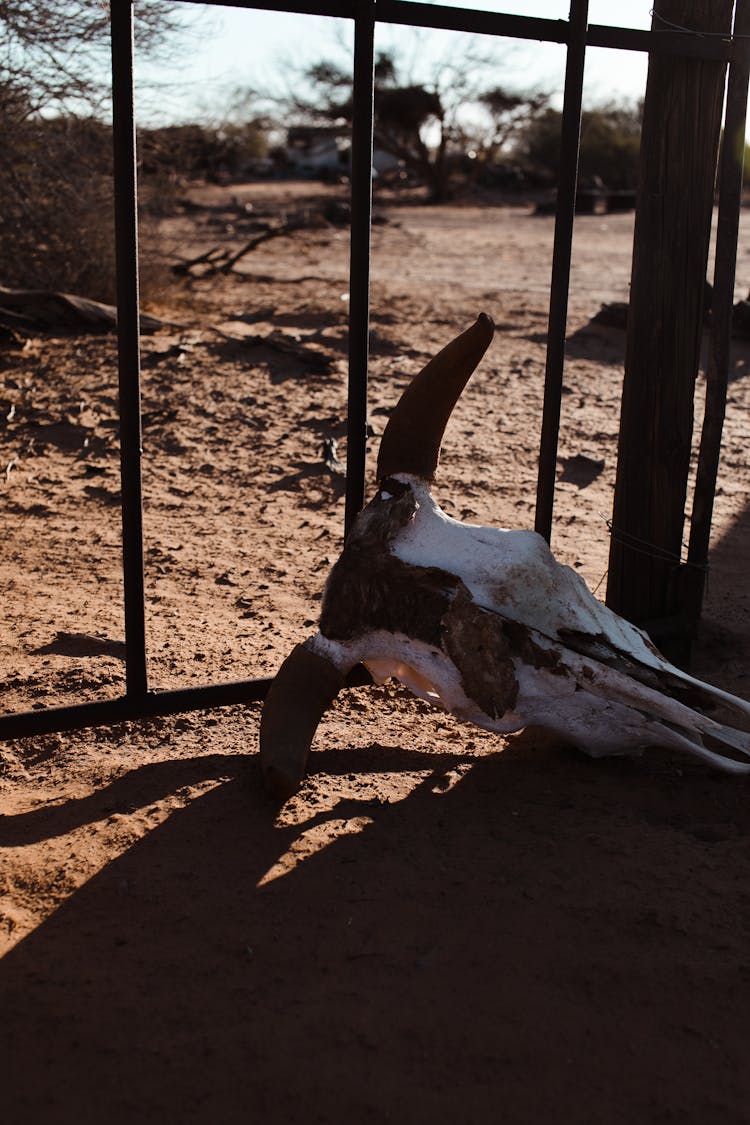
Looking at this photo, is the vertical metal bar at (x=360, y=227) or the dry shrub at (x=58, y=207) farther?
the dry shrub at (x=58, y=207)

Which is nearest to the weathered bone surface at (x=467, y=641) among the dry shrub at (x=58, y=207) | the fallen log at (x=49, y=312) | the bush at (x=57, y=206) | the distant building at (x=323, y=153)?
the fallen log at (x=49, y=312)

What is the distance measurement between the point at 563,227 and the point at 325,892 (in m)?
1.82

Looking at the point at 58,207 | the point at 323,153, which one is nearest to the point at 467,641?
the point at 58,207

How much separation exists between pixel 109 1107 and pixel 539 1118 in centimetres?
68

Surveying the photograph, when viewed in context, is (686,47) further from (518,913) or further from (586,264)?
(586,264)

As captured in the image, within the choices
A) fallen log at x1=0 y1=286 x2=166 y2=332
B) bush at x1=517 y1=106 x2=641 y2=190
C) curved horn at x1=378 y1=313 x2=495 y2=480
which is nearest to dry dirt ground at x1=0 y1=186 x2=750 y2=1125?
curved horn at x1=378 y1=313 x2=495 y2=480

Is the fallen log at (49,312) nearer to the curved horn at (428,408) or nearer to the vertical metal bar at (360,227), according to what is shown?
the vertical metal bar at (360,227)

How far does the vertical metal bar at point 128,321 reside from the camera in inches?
95.3

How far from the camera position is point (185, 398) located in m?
6.79

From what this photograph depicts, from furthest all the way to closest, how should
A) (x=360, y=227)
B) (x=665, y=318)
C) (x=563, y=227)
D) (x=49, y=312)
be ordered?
(x=49, y=312) → (x=665, y=318) → (x=563, y=227) → (x=360, y=227)

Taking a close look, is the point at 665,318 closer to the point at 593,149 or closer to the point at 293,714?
the point at 293,714

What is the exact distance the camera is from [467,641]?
99.7 inches

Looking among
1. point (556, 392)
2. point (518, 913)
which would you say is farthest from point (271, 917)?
point (556, 392)

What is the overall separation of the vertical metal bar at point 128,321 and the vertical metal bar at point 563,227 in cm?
105
